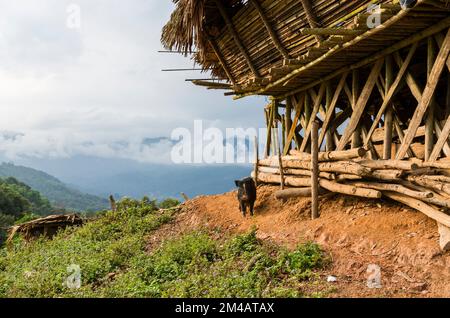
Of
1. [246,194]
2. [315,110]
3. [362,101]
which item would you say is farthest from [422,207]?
[246,194]

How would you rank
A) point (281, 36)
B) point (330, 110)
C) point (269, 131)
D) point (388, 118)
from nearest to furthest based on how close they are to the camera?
point (388, 118) < point (330, 110) < point (281, 36) < point (269, 131)

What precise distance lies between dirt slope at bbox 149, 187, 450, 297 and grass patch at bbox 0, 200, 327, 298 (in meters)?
0.55

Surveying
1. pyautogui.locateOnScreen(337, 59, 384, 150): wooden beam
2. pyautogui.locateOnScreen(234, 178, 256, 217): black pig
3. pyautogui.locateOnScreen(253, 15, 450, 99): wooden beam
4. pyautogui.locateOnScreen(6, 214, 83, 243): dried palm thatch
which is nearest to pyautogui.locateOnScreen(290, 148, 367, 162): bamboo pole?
pyautogui.locateOnScreen(337, 59, 384, 150): wooden beam

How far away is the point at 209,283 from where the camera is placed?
6.53m

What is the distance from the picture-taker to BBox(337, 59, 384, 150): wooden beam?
354 inches

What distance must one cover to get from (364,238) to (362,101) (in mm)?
3446

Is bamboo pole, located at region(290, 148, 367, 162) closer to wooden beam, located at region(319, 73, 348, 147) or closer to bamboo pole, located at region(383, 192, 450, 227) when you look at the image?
wooden beam, located at region(319, 73, 348, 147)

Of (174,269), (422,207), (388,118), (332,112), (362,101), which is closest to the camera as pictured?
(422,207)

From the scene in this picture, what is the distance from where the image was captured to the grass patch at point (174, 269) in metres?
6.33

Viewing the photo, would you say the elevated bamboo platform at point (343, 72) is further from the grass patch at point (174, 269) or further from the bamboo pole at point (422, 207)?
the grass patch at point (174, 269)

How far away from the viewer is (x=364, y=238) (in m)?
7.52

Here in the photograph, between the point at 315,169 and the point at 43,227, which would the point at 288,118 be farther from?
the point at 43,227
